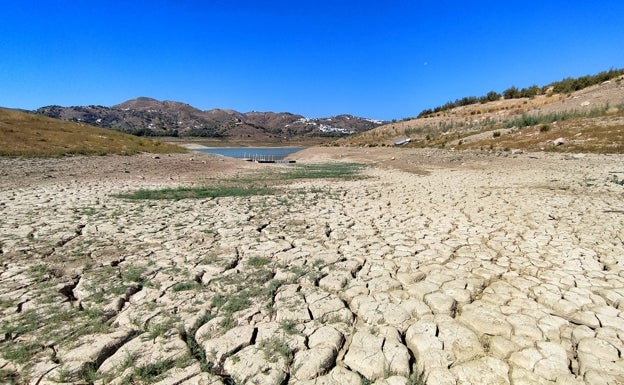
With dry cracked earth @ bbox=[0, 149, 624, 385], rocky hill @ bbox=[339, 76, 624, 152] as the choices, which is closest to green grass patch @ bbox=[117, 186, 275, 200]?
dry cracked earth @ bbox=[0, 149, 624, 385]

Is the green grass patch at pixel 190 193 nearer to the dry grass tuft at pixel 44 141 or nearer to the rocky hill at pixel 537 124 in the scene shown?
the dry grass tuft at pixel 44 141

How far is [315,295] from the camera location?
3.43 m

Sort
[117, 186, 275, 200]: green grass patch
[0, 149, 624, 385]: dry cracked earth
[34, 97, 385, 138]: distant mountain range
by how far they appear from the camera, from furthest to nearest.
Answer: [34, 97, 385, 138]: distant mountain range
[117, 186, 275, 200]: green grass patch
[0, 149, 624, 385]: dry cracked earth

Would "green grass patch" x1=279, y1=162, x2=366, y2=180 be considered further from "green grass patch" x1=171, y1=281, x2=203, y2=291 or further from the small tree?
the small tree

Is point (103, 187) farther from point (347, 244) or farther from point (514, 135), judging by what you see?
point (514, 135)

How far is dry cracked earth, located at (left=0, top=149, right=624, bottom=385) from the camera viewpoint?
7.75 feet

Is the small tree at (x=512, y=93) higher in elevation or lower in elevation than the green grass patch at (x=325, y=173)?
higher

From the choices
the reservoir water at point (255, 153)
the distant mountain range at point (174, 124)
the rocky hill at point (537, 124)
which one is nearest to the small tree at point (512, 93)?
the rocky hill at point (537, 124)

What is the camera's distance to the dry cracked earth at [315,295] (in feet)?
7.75

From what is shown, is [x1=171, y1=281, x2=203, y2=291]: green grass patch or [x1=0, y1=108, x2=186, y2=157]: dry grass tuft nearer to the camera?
[x1=171, y1=281, x2=203, y2=291]: green grass patch

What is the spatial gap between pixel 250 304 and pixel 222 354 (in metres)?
0.74

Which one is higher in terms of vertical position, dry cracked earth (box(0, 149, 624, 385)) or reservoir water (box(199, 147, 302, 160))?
reservoir water (box(199, 147, 302, 160))

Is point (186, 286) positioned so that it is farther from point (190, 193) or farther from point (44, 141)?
point (44, 141)

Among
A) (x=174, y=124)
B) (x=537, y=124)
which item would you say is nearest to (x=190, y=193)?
(x=537, y=124)
